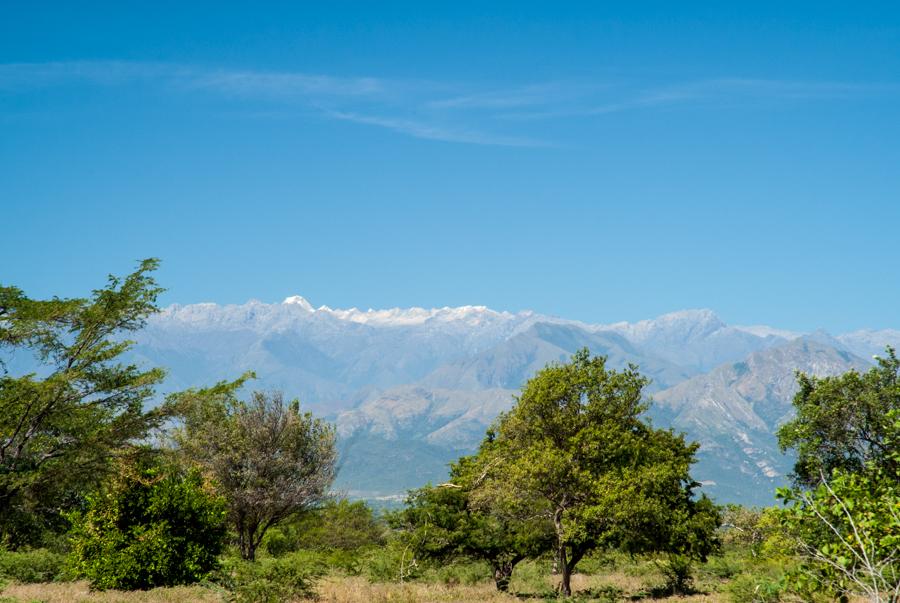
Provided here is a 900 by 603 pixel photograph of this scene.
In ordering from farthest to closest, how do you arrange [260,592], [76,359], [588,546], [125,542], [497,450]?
[497,450] < [588,546] < [125,542] < [76,359] < [260,592]

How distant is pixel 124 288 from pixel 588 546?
2239 cm

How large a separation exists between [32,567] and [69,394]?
42.9 feet

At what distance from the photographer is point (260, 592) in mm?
26766

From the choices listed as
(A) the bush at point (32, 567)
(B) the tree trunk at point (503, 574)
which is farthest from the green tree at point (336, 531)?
(B) the tree trunk at point (503, 574)

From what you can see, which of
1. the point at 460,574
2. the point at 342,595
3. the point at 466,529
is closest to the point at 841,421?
the point at 466,529

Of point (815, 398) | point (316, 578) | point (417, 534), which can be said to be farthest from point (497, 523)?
point (815, 398)

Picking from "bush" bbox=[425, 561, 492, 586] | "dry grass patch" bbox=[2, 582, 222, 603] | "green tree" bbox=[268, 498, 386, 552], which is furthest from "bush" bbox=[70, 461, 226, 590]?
"green tree" bbox=[268, 498, 386, 552]

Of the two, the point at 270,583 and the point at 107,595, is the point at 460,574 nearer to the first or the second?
the point at 270,583

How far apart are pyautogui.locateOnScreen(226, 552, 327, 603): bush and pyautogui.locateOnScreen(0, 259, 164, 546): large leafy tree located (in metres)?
7.03

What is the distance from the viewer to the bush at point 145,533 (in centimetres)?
3019

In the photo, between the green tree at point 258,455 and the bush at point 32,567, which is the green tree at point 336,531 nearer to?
the green tree at point 258,455

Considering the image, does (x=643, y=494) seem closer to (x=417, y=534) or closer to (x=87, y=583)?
(x=417, y=534)

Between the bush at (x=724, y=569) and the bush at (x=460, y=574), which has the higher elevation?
the bush at (x=460, y=574)

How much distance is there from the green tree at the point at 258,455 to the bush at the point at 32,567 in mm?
7885
